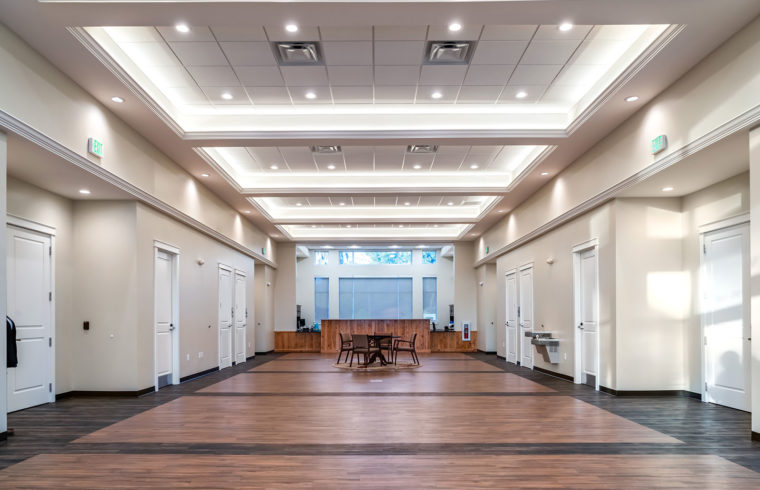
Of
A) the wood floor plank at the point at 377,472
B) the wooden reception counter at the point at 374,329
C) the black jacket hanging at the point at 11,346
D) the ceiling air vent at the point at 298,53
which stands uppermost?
the ceiling air vent at the point at 298,53

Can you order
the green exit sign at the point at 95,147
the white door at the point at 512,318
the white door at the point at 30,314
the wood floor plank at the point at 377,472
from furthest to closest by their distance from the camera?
the white door at the point at 512,318
the white door at the point at 30,314
the green exit sign at the point at 95,147
the wood floor plank at the point at 377,472

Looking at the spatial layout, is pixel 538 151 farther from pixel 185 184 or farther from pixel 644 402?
pixel 185 184

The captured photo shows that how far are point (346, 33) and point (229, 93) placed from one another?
7.50 ft

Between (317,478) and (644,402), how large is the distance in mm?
4958

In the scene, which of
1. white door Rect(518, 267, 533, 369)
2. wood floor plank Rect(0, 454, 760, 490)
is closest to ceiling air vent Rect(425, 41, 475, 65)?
wood floor plank Rect(0, 454, 760, 490)

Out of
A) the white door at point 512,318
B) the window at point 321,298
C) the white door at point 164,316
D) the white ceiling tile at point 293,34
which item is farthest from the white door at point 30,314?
the window at point 321,298

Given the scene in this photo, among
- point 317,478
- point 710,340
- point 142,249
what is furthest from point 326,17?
point 710,340

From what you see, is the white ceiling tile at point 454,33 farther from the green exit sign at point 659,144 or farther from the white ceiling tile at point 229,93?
the white ceiling tile at point 229,93

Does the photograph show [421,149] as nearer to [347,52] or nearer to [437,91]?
[437,91]

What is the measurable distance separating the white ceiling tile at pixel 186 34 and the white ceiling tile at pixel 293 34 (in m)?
0.60

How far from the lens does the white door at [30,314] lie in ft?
22.2

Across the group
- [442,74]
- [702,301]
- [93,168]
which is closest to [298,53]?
[442,74]

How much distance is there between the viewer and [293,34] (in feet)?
18.9

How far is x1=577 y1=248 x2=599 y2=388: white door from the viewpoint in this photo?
8539 millimetres
